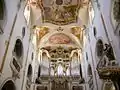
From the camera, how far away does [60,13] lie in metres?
18.7

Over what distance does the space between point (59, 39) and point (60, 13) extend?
4.10 meters

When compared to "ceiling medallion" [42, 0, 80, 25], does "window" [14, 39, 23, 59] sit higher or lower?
lower

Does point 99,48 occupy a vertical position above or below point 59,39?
below

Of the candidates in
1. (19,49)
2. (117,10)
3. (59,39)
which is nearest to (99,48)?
(117,10)

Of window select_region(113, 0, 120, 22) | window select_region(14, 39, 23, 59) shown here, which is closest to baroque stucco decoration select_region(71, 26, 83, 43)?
window select_region(14, 39, 23, 59)

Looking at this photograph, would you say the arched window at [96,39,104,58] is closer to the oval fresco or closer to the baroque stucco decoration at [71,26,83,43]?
the baroque stucco decoration at [71,26,83,43]

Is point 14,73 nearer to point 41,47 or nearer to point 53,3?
point 53,3

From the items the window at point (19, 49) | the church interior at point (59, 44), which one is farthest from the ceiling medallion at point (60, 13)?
the window at point (19, 49)

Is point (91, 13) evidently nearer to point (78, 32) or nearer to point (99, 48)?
point (99, 48)

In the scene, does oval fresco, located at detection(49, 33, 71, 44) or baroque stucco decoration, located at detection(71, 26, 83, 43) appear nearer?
baroque stucco decoration, located at detection(71, 26, 83, 43)

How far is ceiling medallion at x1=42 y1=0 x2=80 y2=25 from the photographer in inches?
709

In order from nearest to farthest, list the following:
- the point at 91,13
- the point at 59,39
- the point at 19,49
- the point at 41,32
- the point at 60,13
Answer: the point at 19,49, the point at 91,13, the point at 60,13, the point at 41,32, the point at 59,39

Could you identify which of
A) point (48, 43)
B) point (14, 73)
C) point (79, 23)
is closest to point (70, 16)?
point (79, 23)

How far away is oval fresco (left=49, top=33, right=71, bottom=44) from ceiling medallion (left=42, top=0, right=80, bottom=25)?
262cm
